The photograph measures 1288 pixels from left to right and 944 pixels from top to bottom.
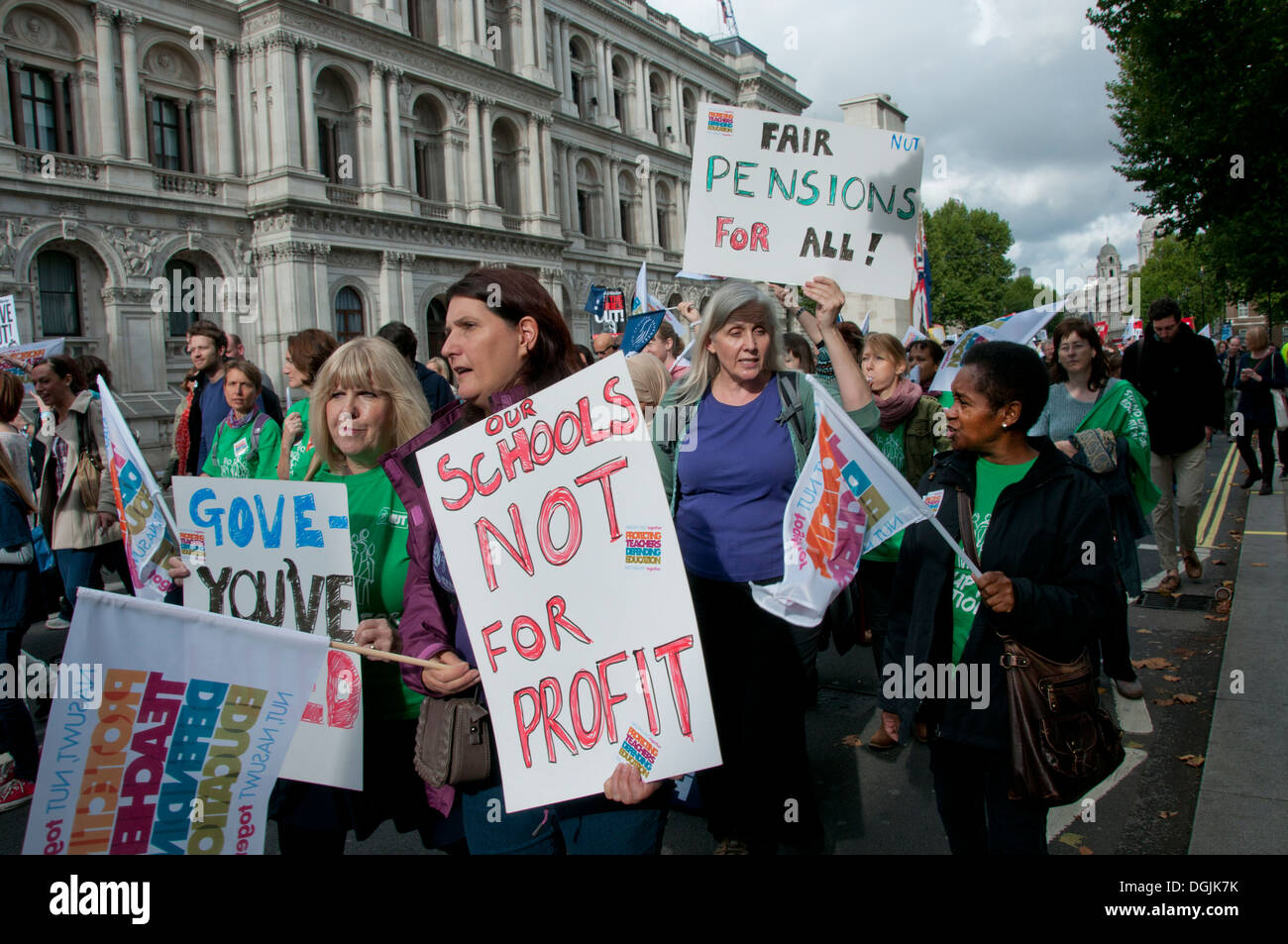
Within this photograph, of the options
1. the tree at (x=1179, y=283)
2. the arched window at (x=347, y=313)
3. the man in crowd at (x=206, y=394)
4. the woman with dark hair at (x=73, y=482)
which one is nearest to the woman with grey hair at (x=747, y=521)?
the man in crowd at (x=206, y=394)

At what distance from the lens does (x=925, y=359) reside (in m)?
7.88

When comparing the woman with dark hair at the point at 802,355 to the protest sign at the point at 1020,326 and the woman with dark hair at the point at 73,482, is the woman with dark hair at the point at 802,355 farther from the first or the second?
the woman with dark hair at the point at 73,482

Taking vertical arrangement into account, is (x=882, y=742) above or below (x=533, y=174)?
below

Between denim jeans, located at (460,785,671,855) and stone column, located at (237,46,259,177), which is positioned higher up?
stone column, located at (237,46,259,177)

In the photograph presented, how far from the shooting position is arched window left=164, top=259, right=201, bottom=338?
2392 centimetres

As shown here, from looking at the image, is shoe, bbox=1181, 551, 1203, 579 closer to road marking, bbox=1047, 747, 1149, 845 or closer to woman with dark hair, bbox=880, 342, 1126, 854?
road marking, bbox=1047, 747, 1149, 845

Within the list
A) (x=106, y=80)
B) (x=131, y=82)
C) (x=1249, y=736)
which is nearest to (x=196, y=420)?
(x=1249, y=736)

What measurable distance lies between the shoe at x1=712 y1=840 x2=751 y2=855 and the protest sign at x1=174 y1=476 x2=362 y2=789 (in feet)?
5.23

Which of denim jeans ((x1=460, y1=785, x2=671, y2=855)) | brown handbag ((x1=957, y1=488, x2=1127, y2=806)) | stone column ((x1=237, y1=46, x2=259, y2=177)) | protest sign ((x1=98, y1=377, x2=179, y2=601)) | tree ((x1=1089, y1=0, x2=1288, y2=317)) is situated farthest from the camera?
stone column ((x1=237, y1=46, x2=259, y2=177))

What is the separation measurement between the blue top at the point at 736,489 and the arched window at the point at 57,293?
22901 mm

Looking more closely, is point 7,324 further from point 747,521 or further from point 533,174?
point 533,174

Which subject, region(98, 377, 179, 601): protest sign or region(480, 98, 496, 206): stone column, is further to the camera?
region(480, 98, 496, 206): stone column

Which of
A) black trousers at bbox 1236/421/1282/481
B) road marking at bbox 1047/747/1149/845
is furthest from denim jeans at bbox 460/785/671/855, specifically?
black trousers at bbox 1236/421/1282/481

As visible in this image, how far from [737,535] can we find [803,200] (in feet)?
5.09
